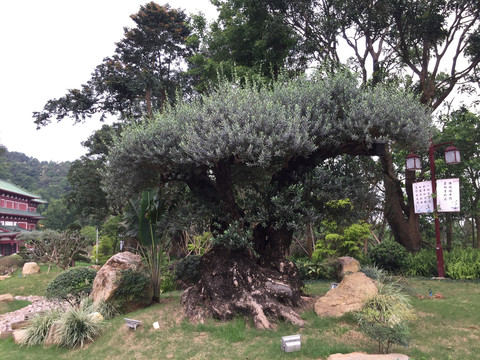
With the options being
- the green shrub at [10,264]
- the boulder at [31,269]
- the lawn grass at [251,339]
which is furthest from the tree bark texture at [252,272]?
the green shrub at [10,264]

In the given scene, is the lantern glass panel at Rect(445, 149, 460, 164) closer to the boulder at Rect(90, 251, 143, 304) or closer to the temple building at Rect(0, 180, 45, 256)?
the boulder at Rect(90, 251, 143, 304)

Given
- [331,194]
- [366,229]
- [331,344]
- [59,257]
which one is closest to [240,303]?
[331,344]

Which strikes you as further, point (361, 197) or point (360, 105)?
point (361, 197)

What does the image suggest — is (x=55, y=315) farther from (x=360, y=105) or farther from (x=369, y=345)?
(x=360, y=105)

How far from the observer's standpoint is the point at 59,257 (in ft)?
60.2

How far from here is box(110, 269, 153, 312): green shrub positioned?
9133 mm

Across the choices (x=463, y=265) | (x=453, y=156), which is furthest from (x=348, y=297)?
(x=463, y=265)

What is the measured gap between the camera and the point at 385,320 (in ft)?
21.9

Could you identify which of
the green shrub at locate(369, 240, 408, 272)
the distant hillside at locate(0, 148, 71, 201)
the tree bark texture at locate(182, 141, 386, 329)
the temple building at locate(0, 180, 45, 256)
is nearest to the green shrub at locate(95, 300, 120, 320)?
the tree bark texture at locate(182, 141, 386, 329)

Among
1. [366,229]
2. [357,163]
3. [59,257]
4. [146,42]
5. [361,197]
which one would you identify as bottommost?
[59,257]

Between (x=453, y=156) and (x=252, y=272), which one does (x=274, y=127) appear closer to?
(x=252, y=272)

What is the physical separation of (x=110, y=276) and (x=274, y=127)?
19.8 feet

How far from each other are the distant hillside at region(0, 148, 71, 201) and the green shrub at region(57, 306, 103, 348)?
5529 cm

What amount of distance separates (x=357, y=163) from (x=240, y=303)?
15.9ft
